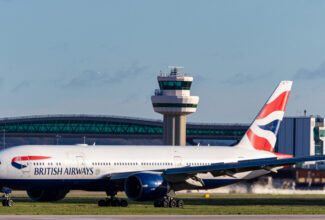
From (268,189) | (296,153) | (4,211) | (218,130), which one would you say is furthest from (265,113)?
(218,130)

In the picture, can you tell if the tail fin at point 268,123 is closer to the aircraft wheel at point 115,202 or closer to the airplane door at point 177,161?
the airplane door at point 177,161

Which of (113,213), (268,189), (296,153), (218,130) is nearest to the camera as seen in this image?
(113,213)

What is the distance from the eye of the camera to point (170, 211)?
5038 centimetres

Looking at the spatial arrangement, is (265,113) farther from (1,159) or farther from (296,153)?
(296,153)

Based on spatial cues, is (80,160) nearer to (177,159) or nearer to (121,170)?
(121,170)

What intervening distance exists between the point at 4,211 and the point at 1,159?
6078 millimetres

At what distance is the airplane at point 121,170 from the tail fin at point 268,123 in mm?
3884

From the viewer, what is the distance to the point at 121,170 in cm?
5775

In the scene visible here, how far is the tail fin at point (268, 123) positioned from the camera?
66875 millimetres

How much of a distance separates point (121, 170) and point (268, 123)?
16.5m

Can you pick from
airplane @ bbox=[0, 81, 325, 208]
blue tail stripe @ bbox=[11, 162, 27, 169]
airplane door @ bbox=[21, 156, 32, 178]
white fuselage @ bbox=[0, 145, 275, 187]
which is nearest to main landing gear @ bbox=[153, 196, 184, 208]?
airplane @ bbox=[0, 81, 325, 208]

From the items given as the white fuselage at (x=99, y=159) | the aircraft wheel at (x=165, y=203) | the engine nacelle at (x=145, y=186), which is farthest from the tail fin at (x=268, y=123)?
Result: the engine nacelle at (x=145, y=186)

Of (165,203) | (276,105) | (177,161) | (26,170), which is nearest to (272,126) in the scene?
(276,105)

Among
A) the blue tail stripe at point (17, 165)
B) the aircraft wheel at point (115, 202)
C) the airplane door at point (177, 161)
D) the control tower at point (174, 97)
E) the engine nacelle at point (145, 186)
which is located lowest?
the aircraft wheel at point (115, 202)
